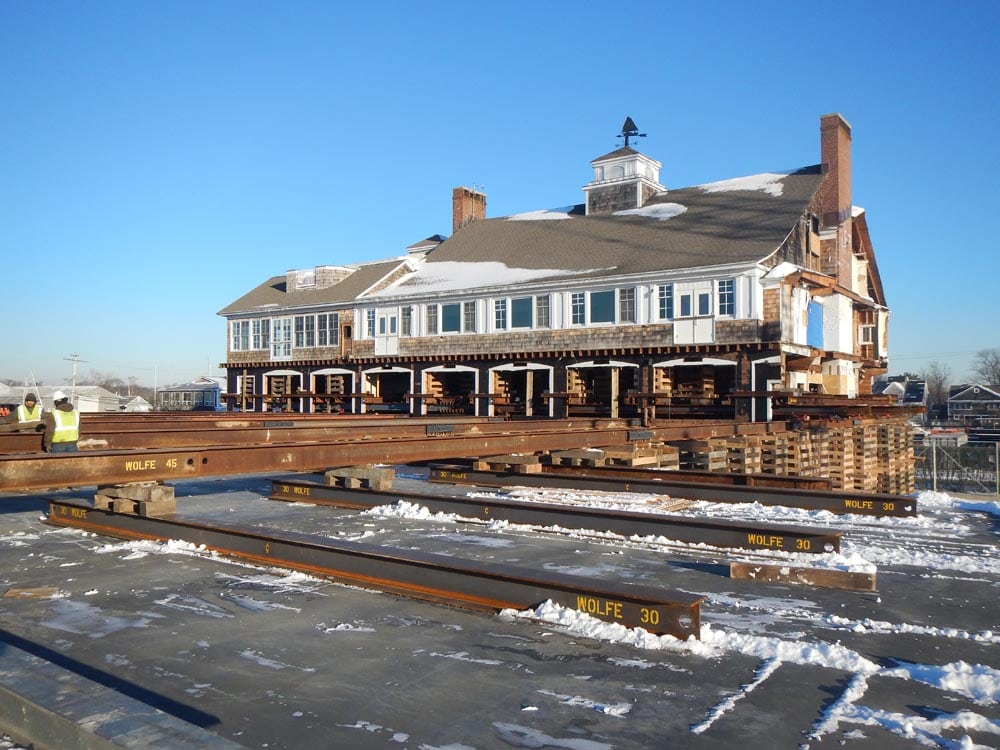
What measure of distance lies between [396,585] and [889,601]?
4.34m

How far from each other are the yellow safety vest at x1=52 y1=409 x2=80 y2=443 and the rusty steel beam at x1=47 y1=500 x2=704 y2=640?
4.89 feet

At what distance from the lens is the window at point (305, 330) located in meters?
43.2

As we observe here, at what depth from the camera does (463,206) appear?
47375mm

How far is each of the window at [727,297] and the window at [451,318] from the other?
12.5m

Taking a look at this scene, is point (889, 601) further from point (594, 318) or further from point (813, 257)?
point (813, 257)

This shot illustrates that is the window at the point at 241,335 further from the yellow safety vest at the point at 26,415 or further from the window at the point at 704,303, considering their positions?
the yellow safety vest at the point at 26,415

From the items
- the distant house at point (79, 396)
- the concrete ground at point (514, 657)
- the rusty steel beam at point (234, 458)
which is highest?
the distant house at point (79, 396)

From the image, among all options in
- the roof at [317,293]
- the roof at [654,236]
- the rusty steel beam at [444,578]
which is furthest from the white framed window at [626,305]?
the rusty steel beam at [444,578]

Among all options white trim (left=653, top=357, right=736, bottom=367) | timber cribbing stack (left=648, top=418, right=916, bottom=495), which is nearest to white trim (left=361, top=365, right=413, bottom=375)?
white trim (left=653, top=357, right=736, bottom=367)

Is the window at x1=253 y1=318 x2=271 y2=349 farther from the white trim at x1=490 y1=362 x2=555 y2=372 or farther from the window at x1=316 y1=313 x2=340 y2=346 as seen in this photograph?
the white trim at x1=490 y1=362 x2=555 y2=372

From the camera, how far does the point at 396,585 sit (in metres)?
7.18

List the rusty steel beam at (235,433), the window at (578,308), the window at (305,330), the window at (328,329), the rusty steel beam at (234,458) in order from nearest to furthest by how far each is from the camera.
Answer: the rusty steel beam at (234,458)
the rusty steel beam at (235,433)
the window at (578,308)
the window at (328,329)
the window at (305,330)

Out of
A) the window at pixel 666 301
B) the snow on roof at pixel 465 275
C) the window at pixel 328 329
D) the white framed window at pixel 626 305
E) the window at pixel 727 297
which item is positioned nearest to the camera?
the window at pixel 727 297

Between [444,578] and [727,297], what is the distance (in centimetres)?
2483
